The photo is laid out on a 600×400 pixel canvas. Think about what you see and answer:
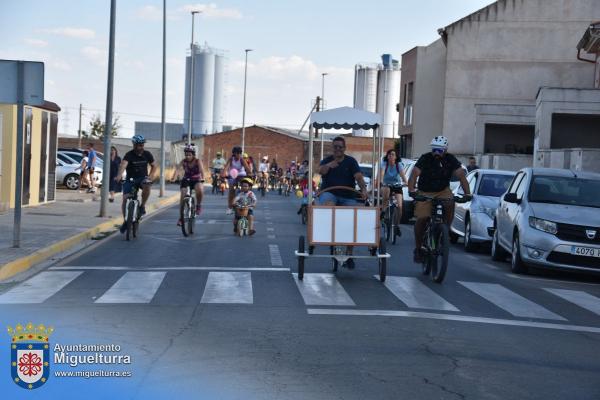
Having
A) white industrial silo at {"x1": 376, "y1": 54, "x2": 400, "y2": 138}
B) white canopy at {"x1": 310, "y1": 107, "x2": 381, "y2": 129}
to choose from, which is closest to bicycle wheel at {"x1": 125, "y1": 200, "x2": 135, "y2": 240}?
white canopy at {"x1": 310, "y1": 107, "x2": 381, "y2": 129}

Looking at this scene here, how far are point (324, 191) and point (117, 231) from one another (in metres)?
8.19

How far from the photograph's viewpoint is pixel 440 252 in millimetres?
12961

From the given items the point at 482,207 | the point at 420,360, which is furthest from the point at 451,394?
the point at 482,207

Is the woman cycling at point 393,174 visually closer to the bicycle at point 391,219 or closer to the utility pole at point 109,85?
the bicycle at point 391,219

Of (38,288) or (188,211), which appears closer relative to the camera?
(38,288)

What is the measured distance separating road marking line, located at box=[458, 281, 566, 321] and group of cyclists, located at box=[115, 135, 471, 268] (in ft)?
3.68

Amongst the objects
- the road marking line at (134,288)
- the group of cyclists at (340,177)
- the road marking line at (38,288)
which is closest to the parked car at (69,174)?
the group of cyclists at (340,177)

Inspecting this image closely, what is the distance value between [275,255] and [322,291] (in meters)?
4.28

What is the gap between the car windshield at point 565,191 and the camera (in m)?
15.5

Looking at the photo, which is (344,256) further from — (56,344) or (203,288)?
(56,344)

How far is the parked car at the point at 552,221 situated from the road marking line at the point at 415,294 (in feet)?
8.02

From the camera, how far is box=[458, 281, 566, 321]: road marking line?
1068 cm

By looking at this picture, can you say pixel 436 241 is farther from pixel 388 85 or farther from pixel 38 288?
pixel 388 85

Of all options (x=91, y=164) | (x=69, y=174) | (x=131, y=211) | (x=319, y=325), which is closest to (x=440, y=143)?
(x=319, y=325)
